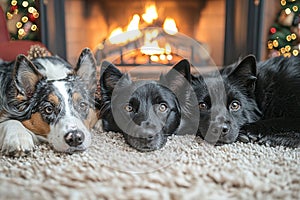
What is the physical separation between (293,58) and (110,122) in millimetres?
1101

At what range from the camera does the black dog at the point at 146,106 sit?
1.39m

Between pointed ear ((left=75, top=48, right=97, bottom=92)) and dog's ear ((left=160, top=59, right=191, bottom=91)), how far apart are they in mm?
381

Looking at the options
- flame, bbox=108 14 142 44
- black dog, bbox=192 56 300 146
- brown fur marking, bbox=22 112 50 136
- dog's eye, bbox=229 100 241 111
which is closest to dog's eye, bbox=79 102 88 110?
brown fur marking, bbox=22 112 50 136

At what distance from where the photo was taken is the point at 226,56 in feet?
Answer: 10.1

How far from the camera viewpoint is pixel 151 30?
330cm

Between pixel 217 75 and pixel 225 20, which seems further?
pixel 225 20

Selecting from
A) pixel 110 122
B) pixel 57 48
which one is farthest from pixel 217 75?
pixel 57 48

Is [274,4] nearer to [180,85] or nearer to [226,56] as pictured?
[226,56]

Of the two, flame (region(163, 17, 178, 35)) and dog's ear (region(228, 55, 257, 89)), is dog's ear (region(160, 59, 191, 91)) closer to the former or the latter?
dog's ear (region(228, 55, 257, 89))

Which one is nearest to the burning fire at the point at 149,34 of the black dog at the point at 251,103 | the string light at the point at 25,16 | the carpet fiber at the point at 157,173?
the string light at the point at 25,16

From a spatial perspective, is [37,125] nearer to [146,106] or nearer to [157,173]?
[146,106]

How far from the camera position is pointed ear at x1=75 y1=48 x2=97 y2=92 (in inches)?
62.7

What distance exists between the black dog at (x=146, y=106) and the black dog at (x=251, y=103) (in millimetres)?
99

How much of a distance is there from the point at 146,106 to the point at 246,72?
22.1 inches
